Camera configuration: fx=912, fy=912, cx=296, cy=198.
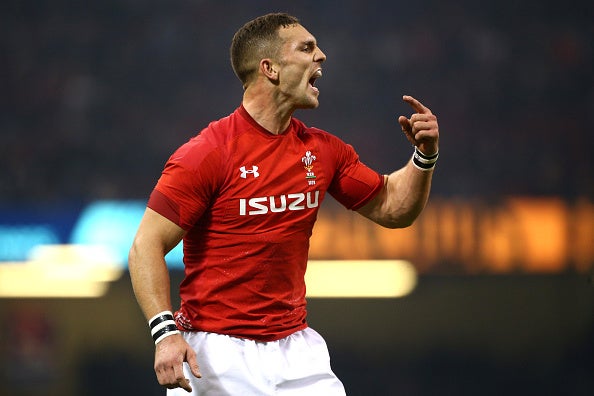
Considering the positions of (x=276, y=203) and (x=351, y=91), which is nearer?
(x=276, y=203)

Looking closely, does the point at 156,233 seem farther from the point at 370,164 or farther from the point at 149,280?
the point at 370,164

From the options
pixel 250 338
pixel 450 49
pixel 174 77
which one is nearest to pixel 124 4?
pixel 174 77

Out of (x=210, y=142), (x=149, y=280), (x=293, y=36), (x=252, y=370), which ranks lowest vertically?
(x=252, y=370)

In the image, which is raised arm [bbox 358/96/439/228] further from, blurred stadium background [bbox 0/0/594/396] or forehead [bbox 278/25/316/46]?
blurred stadium background [bbox 0/0/594/396]

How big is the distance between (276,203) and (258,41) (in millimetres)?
555

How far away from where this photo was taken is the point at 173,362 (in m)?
2.47

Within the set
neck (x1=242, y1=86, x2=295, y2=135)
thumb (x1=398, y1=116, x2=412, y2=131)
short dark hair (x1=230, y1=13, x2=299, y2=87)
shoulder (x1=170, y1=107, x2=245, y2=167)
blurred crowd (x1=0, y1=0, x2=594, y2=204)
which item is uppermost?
blurred crowd (x1=0, y1=0, x2=594, y2=204)

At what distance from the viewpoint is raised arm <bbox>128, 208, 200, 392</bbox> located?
→ 2.50 meters

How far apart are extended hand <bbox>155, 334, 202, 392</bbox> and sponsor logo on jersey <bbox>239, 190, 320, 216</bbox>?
470mm

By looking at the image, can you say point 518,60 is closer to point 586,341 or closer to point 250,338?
point 586,341

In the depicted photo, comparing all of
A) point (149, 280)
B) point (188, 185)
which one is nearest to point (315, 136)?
point (188, 185)

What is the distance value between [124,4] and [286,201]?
359cm

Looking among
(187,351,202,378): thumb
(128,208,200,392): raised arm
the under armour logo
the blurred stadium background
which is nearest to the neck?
the under armour logo

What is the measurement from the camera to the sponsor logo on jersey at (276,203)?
278 centimetres
